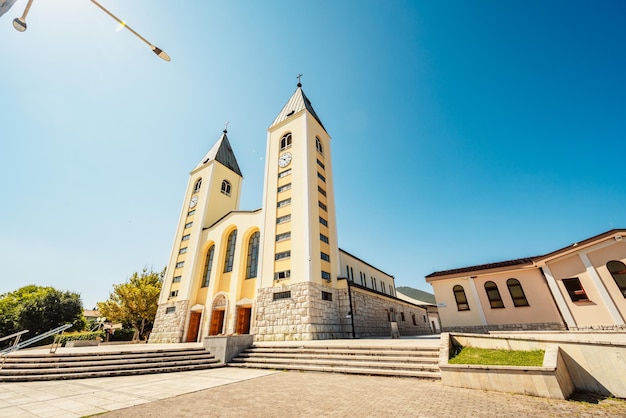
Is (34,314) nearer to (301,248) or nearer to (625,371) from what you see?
(301,248)

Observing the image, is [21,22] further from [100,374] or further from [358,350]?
[358,350]

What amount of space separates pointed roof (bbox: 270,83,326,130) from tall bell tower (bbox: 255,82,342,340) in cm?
23

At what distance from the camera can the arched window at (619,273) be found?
10.2 meters

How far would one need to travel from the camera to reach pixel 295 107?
2409cm

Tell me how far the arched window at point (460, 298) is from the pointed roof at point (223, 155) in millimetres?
26098

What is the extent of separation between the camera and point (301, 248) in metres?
16.8

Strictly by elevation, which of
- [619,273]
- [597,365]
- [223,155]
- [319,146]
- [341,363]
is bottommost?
[341,363]

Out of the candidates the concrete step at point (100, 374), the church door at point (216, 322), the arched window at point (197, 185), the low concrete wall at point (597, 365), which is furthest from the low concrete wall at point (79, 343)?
the low concrete wall at point (597, 365)

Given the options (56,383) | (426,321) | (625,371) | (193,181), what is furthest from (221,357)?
(426,321)

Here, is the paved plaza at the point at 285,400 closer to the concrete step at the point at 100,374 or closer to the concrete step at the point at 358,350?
the concrete step at the point at 100,374

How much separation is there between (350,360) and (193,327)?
17.5 metres

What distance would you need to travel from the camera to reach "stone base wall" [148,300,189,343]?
20.5 metres

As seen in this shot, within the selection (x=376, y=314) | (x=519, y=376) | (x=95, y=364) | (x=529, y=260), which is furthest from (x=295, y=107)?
(x=519, y=376)

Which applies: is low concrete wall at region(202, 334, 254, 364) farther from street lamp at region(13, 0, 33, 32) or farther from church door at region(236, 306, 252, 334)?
street lamp at region(13, 0, 33, 32)
